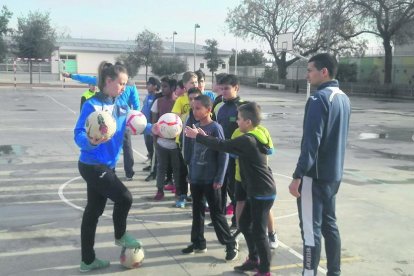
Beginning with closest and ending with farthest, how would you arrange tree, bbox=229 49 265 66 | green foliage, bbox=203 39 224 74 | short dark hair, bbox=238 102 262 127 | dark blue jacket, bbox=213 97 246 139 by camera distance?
short dark hair, bbox=238 102 262 127
dark blue jacket, bbox=213 97 246 139
green foliage, bbox=203 39 224 74
tree, bbox=229 49 265 66

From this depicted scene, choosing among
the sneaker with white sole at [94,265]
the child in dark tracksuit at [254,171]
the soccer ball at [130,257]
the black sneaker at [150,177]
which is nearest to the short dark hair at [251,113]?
the child in dark tracksuit at [254,171]

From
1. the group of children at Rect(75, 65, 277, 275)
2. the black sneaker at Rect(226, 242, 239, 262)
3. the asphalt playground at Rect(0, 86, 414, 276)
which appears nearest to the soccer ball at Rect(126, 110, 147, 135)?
the group of children at Rect(75, 65, 277, 275)

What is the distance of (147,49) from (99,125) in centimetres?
5417

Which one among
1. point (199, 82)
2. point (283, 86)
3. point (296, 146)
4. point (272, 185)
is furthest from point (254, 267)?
point (283, 86)

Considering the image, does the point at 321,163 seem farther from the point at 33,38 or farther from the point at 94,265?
the point at 33,38

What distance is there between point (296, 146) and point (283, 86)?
146 ft

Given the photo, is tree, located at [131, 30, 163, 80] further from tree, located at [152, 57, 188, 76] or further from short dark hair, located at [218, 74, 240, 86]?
short dark hair, located at [218, 74, 240, 86]

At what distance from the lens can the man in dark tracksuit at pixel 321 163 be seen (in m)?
3.89

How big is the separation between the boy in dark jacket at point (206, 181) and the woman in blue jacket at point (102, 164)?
28.5 inches

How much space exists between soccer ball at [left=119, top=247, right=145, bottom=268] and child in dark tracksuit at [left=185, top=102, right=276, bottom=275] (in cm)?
102

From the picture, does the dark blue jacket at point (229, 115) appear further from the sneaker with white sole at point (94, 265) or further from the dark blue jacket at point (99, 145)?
the sneaker with white sole at point (94, 265)

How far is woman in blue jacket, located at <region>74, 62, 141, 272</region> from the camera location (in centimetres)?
425

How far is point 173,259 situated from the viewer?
486 cm

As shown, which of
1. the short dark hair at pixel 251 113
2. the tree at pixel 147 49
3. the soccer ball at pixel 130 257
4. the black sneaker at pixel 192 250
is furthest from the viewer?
the tree at pixel 147 49
